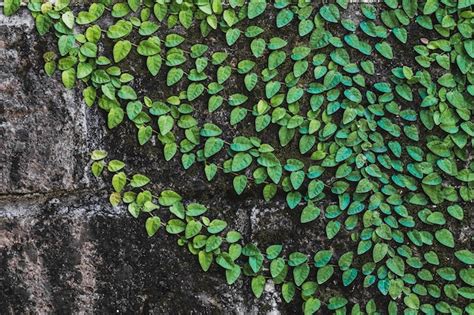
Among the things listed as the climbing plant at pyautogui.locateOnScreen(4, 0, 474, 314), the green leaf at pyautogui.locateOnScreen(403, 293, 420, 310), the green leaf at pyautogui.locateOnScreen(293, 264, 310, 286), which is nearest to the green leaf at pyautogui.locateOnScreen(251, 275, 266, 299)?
the climbing plant at pyautogui.locateOnScreen(4, 0, 474, 314)

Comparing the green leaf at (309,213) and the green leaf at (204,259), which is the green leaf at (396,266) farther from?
the green leaf at (204,259)

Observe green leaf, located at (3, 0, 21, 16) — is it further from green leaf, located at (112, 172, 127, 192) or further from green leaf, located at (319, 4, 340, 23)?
green leaf, located at (319, 4, 340, 23)

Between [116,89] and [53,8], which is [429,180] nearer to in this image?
[116,89]

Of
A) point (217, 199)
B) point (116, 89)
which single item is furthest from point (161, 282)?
point (116, 89)

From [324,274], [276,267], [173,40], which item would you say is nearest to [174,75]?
[173,40]

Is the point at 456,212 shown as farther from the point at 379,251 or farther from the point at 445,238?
the point at 379,251
